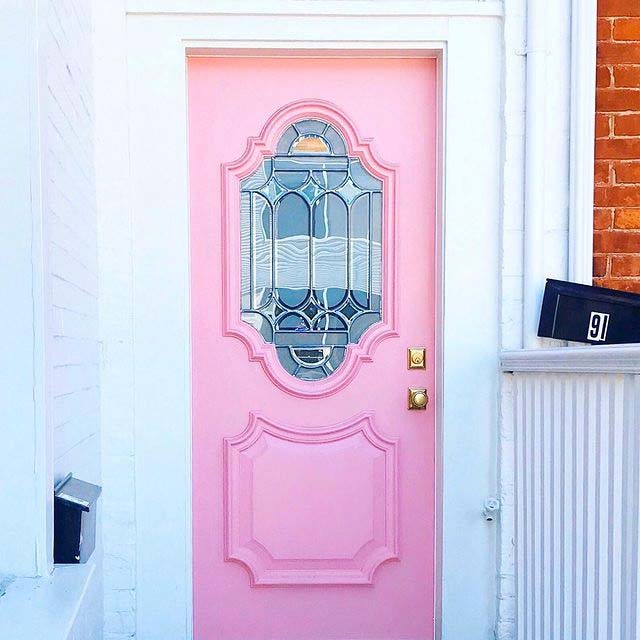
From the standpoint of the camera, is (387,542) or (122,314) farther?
(387,542)

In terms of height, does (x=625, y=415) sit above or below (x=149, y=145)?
below

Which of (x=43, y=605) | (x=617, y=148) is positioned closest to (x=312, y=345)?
(x=617, y=148)

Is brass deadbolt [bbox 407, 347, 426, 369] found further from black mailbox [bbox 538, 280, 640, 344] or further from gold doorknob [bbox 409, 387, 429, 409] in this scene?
black mailbox [bbox 538, 280, 640, 344]

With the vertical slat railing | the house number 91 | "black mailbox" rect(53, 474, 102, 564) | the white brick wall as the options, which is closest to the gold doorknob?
the vertical slat railing

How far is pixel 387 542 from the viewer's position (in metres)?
2.69

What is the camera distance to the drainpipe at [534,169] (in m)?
2.49

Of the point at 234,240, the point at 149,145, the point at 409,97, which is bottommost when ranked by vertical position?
the point at 234,240

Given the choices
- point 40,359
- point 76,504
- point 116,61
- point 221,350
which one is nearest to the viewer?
point 40,359

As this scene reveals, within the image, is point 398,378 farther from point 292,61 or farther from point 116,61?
point 116,61

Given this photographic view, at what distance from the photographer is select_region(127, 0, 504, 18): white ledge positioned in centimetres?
248

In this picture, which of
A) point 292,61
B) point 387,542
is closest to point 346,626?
point 387,542

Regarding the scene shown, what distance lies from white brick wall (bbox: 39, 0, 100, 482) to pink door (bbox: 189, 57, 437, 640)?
1.23 ft

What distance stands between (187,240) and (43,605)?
1338mm

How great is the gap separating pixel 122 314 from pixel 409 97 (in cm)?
123
